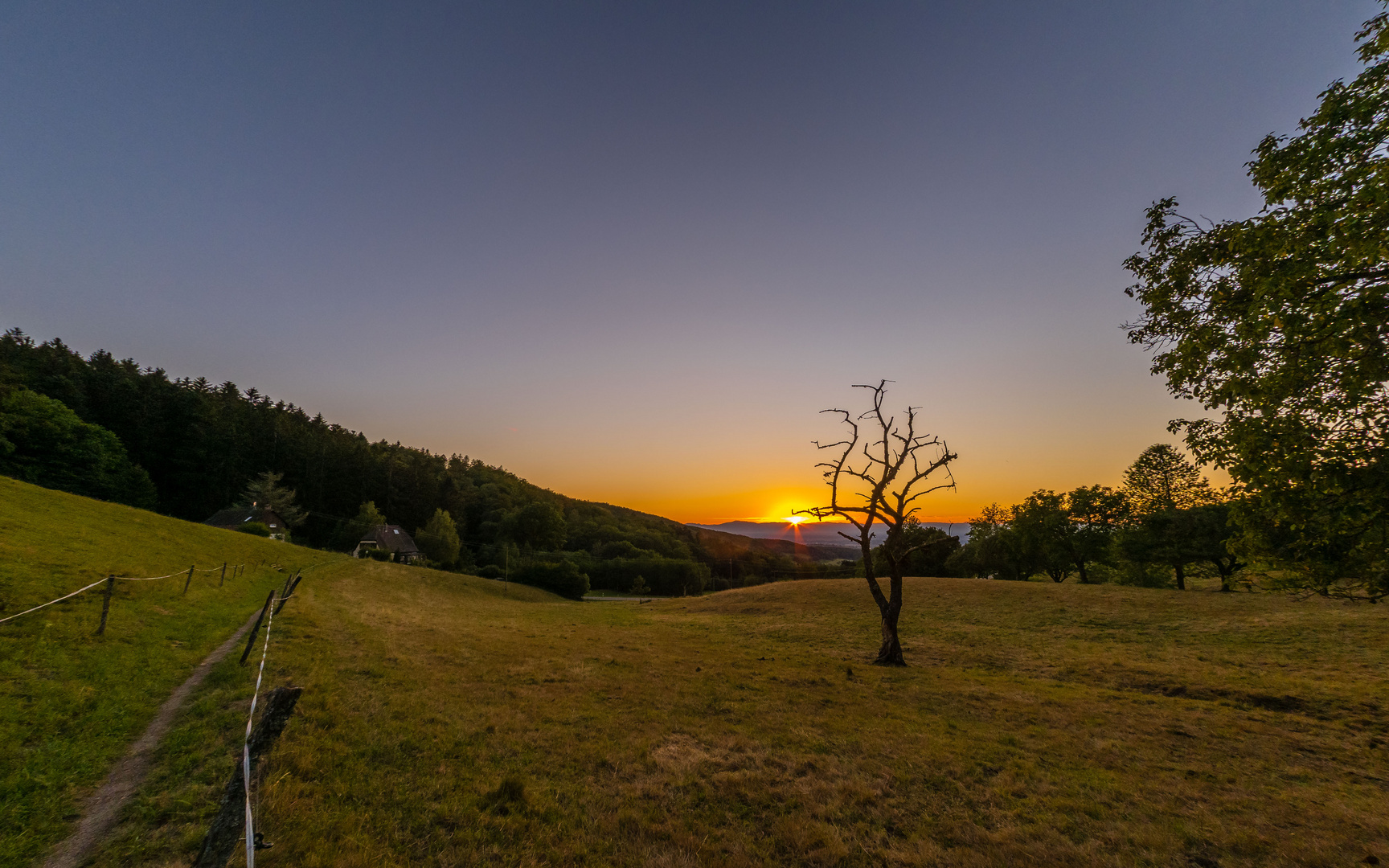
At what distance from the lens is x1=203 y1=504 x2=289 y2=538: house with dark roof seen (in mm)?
64562

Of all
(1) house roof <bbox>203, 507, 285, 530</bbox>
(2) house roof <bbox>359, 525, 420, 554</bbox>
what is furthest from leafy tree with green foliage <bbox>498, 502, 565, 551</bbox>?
(1) house roof <bbox>203, 507, 285, 530</bbox>

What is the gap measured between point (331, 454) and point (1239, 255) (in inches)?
4755

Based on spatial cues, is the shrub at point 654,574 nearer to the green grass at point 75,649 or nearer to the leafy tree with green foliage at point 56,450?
the leafy tree with green foliage at point 56,450

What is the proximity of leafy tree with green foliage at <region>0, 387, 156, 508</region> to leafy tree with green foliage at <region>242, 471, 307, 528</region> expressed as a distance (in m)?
12.1

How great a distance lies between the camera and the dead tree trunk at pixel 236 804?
13.6ft

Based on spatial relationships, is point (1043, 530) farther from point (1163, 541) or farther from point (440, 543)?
point (440, 543)

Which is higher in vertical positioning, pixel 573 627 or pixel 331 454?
pixel 331 454

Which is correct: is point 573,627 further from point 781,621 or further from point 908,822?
point 908,822

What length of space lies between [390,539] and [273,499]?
661 inches

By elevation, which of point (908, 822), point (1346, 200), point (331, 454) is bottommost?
point (908, 822)

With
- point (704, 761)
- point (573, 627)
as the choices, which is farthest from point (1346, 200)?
point (573, 627)

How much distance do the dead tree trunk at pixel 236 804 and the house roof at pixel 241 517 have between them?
255 feet

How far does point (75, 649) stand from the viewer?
11008 millimetres

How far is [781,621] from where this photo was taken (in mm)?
36031
